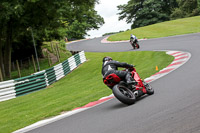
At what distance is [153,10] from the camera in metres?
76.8

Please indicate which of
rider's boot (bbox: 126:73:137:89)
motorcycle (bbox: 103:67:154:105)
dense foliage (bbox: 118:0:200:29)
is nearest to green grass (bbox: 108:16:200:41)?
dense foliage (bbox: 118:0:200:29)

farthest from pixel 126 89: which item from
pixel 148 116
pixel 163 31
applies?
pixel 163 31

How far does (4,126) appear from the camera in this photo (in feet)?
28.3

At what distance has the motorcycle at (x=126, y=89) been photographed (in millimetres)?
7648

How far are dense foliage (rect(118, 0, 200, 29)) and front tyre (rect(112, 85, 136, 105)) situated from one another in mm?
69025

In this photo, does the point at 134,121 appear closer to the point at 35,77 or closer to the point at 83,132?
the point at 83,132

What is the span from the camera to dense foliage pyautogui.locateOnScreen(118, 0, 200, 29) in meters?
76.1

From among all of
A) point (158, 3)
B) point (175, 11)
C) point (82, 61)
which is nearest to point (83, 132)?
point (82, 61)

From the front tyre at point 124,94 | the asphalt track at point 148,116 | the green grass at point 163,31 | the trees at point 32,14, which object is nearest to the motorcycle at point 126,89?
the front tyre at point 124,94

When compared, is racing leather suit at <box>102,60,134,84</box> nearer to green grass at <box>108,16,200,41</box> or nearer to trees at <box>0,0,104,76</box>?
trees at <box>0,0,104,76</box>

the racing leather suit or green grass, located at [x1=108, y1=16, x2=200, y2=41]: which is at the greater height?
green grass, located at [x1=108, y1=16, x2=200, y2=41]

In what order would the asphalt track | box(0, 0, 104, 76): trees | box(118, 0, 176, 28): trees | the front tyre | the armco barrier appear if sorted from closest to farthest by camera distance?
the asphalt track, the front tyre, the armco barrier, box(0, 0, 104, 76): trees, box(118, 0, 176, 28): trees

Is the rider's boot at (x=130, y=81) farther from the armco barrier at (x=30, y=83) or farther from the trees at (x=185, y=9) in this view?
the trees at (x=185, y=9)

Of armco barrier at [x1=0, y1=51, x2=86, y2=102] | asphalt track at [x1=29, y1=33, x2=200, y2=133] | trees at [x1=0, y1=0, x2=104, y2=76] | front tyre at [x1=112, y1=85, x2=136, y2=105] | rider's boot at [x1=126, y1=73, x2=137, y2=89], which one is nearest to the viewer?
asphalt track at [x1=29, y1=33, x2=200, y2=133]
